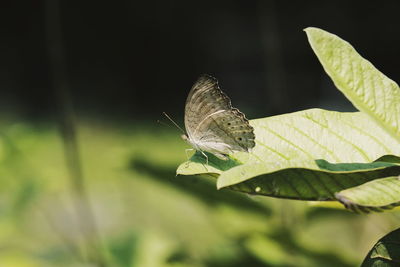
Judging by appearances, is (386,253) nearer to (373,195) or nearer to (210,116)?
(373,195)

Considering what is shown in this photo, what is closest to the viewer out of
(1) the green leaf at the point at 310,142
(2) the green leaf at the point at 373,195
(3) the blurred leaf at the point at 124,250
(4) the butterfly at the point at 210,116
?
(2) the green leaf at the point at 373,195

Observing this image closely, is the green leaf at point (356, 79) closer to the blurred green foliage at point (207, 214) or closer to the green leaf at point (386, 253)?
the green leaf at point (386, 253)

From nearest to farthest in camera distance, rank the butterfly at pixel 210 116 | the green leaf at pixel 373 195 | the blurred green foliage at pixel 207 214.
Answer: the green leaf at pixel 373 195 < the butterfly at pixel 210 116 < the blurred green foliage at pixel 207 214

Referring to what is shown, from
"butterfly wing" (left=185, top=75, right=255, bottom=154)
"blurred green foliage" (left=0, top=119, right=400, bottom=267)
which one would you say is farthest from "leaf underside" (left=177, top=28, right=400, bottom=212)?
"butterfly wing" (left=185, top=75, right=255, bottom=154)

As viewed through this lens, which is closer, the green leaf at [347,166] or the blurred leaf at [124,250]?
the green leaf at [347,166]

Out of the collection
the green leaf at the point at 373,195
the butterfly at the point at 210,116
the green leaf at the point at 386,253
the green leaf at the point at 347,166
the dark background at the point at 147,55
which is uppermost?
the dark background at the point at 147,55

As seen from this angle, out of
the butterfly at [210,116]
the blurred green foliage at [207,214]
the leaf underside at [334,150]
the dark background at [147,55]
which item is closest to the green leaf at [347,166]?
the leaf underside at [334,150]

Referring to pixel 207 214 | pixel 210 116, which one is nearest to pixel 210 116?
pixel 210 116

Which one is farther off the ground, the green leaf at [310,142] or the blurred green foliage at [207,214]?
the blurred green foliage at [207,214]
